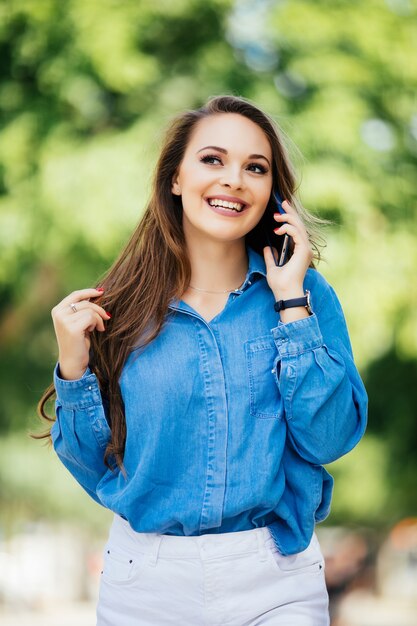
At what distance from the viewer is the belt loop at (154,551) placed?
6.72 feet

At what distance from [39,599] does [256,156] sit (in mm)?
7142

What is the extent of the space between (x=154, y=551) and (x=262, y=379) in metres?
0.43

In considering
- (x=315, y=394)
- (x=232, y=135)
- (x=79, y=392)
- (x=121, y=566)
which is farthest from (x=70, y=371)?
(x=232, y=135)

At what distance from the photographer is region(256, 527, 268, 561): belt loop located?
204 cm

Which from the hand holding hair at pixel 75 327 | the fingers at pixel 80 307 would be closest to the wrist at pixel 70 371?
the hand holding hair at pixel 75 327

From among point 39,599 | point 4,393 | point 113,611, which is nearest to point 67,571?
point 39,599

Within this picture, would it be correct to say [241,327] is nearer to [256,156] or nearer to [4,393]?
[256,156]

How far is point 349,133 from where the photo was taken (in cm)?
598

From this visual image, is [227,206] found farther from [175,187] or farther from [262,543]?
[262,543]

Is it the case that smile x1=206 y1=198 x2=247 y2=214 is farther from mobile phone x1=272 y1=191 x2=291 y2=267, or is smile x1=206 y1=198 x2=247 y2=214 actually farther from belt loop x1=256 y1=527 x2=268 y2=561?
belt loop x1=256 y1=527 x2=268 y2=561

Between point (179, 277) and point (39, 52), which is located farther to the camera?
point (39, 52)

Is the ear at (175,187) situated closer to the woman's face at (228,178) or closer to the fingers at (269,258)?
the woman's face at (228,178)

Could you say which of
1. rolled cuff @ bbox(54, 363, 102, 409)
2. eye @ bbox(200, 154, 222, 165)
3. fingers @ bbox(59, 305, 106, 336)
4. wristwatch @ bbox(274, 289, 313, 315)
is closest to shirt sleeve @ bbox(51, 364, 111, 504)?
rolled cuff @ bbox(54, 363, 102, 409)

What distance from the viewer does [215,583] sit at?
201 centimetres
